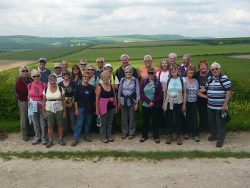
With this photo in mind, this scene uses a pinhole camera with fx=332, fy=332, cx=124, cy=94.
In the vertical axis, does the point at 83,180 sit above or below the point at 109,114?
below

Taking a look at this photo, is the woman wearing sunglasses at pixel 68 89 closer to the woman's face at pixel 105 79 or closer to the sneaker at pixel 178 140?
the woman's face at pixel 105 79

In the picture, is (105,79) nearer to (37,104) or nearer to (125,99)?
(125,99)

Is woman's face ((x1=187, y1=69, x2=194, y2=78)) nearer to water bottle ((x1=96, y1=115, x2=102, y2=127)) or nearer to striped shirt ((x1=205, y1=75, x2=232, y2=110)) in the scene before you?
striped shirt ((x1=205, y1=75, x2=232, y2=110))

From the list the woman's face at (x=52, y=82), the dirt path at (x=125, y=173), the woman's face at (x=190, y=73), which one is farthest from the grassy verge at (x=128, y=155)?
the woman's face at (x=190, y=73)

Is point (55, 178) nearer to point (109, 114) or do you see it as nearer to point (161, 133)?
point (109, 114)

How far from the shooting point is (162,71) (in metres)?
10.2

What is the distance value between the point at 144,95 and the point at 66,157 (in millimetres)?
2853

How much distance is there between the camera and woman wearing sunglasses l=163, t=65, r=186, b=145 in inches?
368

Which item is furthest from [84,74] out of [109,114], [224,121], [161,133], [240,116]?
[240,116]

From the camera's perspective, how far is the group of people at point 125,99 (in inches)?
370

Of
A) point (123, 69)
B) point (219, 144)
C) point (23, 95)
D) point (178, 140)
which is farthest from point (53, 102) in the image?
point (219, 144)

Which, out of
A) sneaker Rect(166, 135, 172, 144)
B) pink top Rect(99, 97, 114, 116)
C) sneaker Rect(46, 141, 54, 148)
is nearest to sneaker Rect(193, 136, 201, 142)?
sneaker Rect(166, 135, 172, 144)

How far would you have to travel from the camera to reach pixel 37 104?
9.62 metres

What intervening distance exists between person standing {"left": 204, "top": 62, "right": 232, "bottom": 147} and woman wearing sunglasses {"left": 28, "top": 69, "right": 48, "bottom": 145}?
15.5ft
